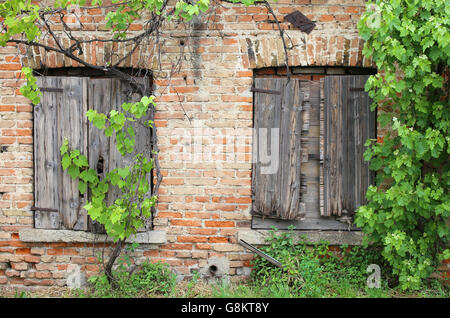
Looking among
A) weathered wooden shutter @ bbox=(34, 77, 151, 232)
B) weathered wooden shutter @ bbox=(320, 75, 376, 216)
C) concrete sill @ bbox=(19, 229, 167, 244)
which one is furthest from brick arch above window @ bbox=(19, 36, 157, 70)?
weathered wooden shutter @ bbox=(320, 75, 376, 216)

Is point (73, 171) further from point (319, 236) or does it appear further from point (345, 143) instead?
point (345, 143)

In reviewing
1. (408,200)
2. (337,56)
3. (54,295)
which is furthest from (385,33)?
(54,295)

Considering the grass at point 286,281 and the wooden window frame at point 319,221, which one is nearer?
the grass at point 286,281

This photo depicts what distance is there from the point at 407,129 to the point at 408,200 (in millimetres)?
678

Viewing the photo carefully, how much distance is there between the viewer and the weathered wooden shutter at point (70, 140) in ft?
14.8

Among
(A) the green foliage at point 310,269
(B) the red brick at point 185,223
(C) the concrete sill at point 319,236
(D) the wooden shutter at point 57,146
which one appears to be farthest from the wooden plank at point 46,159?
(A) the green foliage at point 310,269

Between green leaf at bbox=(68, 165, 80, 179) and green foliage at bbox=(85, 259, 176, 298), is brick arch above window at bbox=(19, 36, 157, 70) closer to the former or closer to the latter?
green leaf at bbox=(68, 165, 80, 179)

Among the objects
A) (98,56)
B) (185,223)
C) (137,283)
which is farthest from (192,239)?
(98,56)

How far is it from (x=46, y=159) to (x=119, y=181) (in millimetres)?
1033

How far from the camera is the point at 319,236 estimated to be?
448cm

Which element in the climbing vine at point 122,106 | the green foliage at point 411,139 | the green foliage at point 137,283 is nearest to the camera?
the green foliage at point 411,139

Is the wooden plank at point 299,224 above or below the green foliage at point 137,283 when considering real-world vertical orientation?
above

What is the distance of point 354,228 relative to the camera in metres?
4.53

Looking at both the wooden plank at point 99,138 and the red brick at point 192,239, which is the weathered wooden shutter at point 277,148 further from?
the wooden plank at point 99,138
